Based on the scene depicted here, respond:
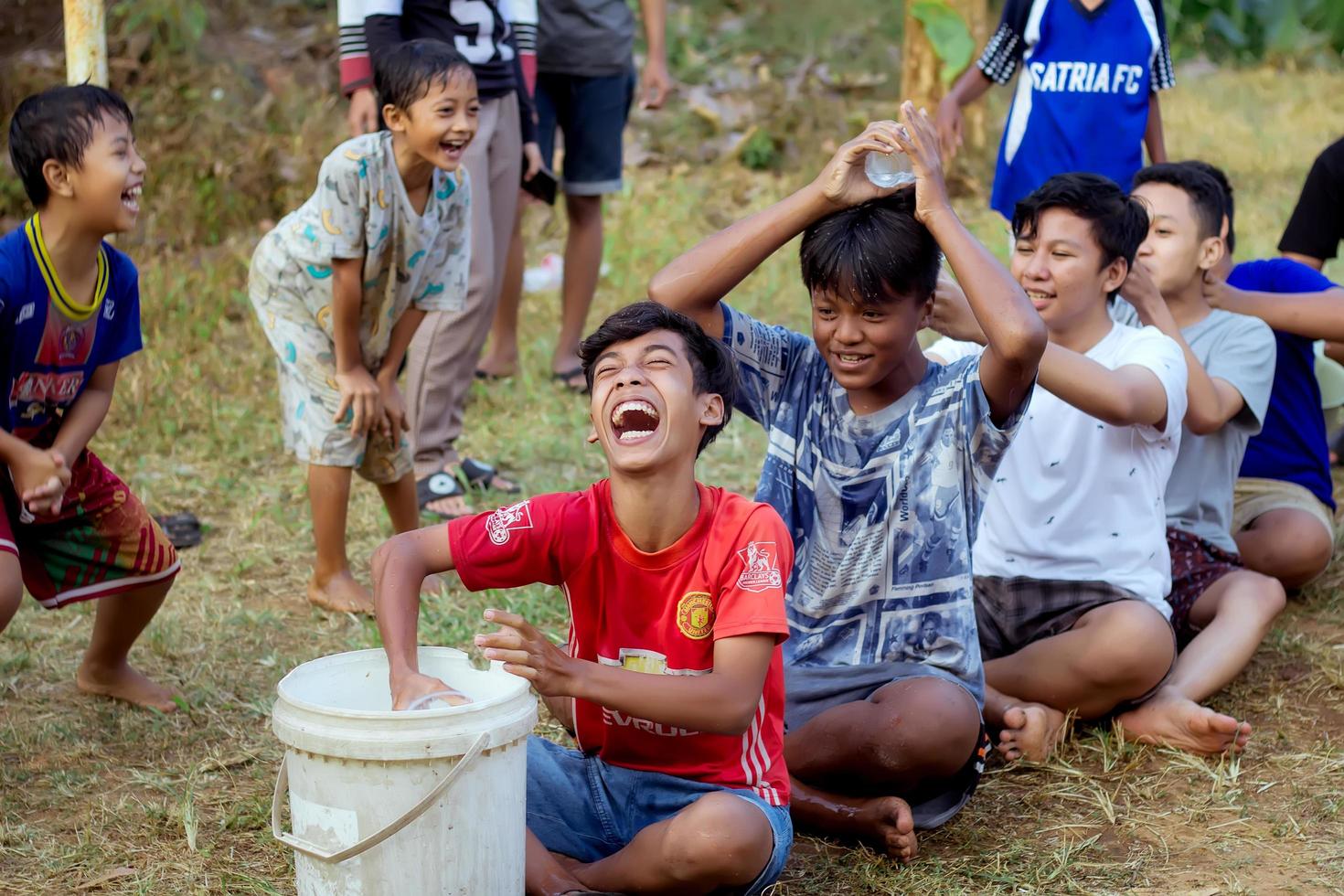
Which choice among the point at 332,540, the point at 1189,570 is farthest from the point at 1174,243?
the point at 332,540

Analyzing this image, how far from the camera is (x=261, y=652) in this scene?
3.64 m

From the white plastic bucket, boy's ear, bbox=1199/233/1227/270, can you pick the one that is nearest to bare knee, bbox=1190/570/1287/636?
boy's ear, bbox=1199/233/1227/270

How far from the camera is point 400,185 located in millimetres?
3805

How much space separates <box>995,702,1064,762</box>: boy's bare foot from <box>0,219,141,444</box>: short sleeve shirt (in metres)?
2.16

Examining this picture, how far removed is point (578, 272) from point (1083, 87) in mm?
2148

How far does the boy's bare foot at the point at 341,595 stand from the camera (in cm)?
385

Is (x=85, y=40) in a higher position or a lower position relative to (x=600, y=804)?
higher

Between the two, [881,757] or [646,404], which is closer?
[646,404]

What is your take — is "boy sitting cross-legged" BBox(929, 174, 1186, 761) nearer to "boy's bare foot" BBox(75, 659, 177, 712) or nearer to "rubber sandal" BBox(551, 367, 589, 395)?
"boy's bare foot" BBox(75, 659, 177, 712)

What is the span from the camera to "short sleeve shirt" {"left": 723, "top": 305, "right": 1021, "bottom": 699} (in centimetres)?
272

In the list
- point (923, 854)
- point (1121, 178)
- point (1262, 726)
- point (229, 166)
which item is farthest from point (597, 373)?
point (229, 166)

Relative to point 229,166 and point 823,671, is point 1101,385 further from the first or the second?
point 229,166

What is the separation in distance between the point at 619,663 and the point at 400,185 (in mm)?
1854

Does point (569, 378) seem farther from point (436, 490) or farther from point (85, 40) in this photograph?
point (85, 40)
